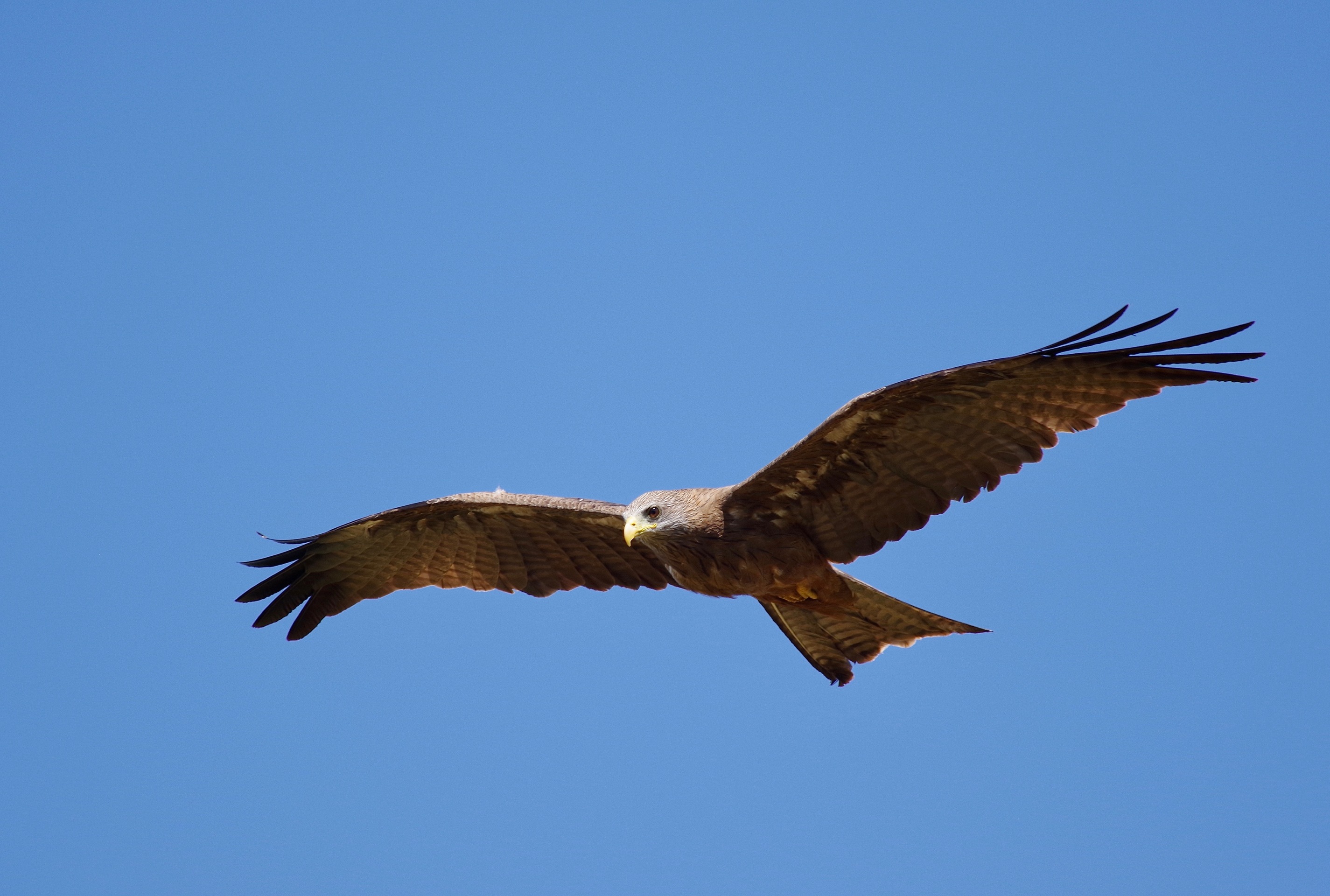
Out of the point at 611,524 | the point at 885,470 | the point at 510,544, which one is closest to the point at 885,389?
the point at 885,470

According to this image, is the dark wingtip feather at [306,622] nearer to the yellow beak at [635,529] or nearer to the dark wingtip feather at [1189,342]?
the yellow beak at [635,529]

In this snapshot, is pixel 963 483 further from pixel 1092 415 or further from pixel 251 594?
pixel 251 594

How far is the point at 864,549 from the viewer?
27.6 feet

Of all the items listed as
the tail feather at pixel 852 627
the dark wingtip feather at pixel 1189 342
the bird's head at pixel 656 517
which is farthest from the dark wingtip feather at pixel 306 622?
the dark wingtip feather at pixel 1189 342

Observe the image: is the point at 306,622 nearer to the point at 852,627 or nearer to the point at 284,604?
the point at 284,604

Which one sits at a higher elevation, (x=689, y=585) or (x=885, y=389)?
(x=885, y=389)

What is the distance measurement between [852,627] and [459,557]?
3.14 meters

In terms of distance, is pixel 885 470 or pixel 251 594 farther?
pixel 251 594

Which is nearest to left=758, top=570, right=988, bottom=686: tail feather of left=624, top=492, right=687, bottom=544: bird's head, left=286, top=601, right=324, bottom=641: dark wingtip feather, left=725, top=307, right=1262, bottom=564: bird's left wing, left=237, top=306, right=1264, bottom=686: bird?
left=237, top=306, right=1264, bottom=686: bird

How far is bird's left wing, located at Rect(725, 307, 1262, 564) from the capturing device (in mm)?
7543

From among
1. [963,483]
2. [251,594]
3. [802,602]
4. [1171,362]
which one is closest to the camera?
[1171,362]

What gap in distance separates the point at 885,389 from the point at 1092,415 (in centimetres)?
122

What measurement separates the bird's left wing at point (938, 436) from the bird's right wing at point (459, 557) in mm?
1687

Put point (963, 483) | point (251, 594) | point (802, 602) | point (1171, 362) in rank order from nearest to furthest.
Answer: point (1171, 362) < point (963, 483) < point (802, 602) < point (251, 594)
